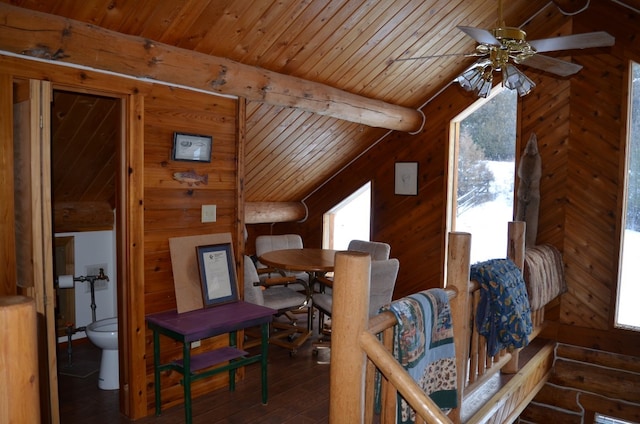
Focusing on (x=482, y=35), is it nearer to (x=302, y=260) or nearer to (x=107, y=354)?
(x=302, y=260)

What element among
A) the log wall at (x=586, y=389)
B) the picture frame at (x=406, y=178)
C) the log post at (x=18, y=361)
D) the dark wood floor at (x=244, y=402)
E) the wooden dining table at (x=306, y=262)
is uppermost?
the picture frame at (x=406, y=178)

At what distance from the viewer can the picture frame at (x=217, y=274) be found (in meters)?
3.23

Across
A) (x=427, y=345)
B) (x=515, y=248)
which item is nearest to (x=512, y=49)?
(x=515, y=248)

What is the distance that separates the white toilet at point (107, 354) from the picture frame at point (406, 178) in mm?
3547

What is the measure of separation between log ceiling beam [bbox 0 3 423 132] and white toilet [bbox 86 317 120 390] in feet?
5.65

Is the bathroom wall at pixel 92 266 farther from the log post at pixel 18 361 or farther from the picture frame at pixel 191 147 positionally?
the log post at pixel 18 361

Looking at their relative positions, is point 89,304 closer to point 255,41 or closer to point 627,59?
point 255,41

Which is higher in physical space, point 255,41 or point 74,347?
point 255,41

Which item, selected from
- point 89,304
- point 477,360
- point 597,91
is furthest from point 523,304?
point 89,304

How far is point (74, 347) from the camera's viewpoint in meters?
4.20

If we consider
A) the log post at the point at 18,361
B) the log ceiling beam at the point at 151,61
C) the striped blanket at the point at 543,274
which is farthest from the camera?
the striped blanket at the point at 543,274

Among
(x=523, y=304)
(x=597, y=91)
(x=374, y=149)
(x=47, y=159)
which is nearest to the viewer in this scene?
(x=47, y=159)

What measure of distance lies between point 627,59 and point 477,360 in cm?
317

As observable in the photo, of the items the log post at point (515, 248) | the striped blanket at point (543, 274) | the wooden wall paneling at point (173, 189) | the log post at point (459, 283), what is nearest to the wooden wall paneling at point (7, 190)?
the wooden wall paneling at point (173, 189)
